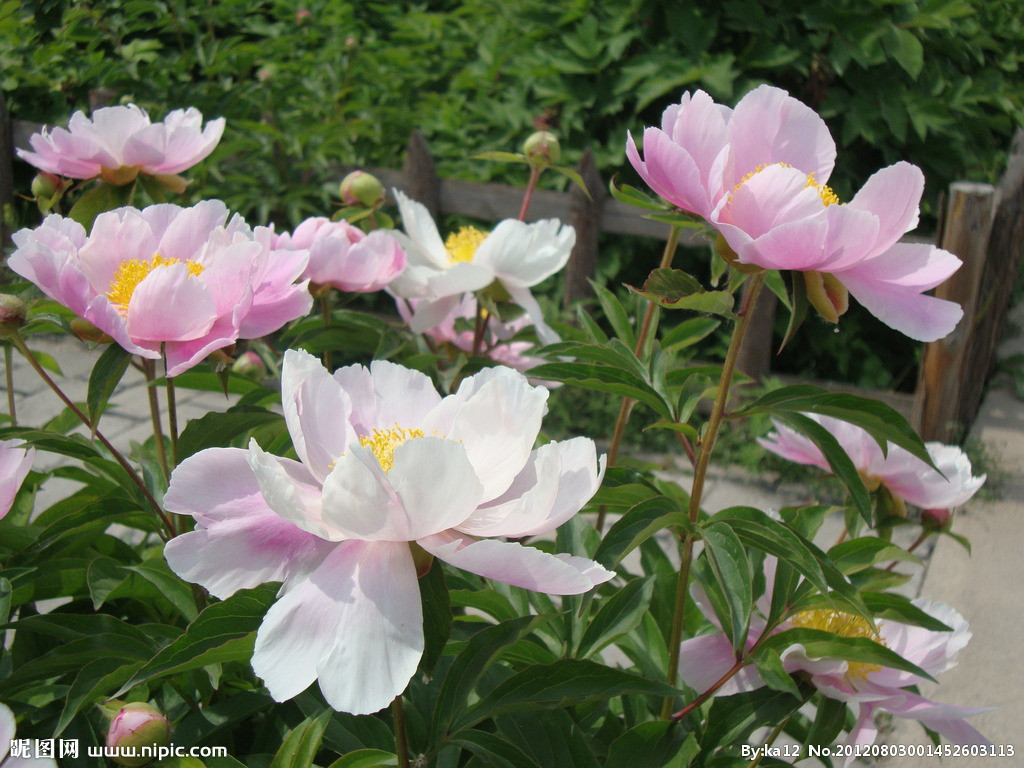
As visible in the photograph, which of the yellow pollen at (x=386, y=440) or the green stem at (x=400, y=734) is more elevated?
the yellow pollen at (x=386, y=440)

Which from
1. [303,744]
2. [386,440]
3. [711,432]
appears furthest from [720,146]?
[303,744]

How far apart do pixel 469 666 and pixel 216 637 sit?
6.9 inches

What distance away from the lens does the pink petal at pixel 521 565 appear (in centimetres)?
51

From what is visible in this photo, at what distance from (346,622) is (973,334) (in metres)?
2.95

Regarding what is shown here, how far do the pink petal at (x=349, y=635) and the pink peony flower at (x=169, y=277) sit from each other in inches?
9.7

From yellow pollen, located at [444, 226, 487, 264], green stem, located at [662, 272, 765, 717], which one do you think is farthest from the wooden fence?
green stem, located at [662, 272, 765, 717]

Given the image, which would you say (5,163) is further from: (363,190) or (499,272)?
(499,272)

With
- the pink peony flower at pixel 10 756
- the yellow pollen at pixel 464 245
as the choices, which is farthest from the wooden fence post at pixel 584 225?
the pink peony flower at pixel 10 756

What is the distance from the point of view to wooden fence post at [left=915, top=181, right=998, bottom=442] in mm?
2686

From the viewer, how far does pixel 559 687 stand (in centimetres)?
67

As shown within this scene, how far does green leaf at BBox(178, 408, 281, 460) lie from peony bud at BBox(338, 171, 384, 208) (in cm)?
41

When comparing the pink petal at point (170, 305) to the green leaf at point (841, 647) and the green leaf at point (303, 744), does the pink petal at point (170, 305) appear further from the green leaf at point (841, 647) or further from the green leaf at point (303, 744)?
the green leaf at point (841, 647)

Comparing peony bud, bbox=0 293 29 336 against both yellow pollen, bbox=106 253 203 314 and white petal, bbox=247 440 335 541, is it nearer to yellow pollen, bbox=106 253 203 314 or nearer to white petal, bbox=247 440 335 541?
yellow pollen, bbox=106 253 203 314

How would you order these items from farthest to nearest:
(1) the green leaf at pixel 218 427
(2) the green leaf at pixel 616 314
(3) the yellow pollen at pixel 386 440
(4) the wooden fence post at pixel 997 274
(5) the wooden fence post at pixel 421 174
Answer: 1. (5) the wooden fence post at pixel 421 174
2. (4) the wooden fence post at pixel 997 274
3. (2) the green leaf at pixel 616 314
4. (1) the green leaf at pixel 218 427
5. (3) the yellow pollen at pixel 386 440
